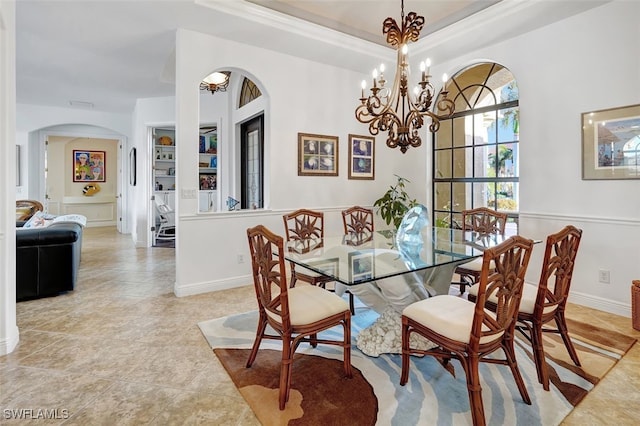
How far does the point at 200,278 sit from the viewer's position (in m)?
3.66

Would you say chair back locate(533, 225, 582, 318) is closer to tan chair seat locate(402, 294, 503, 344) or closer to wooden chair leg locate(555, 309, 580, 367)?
wooden chair leg locate(555, 309, 580, 367)

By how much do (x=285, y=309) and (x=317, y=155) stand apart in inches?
115

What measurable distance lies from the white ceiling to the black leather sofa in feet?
6.97

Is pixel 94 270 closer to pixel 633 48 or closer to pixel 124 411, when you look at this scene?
pixel 124 411

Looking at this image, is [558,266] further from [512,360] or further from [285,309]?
[285,309]

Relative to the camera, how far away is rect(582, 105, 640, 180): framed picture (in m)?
2.88

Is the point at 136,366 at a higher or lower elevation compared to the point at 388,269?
lower

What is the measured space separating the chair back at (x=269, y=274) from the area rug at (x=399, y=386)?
1.29 ft

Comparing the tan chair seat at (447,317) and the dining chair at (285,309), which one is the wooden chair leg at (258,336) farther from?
the tan chair seat at (447,317)

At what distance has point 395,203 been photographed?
15.2 feet

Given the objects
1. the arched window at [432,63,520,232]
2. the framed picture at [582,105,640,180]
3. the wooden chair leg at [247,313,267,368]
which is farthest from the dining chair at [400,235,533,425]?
the arched window at [432,63,520,232]

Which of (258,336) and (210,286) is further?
(210,286)

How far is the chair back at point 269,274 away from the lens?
173 centimetres

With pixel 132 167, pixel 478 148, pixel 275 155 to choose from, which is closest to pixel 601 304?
pixel 478 148
